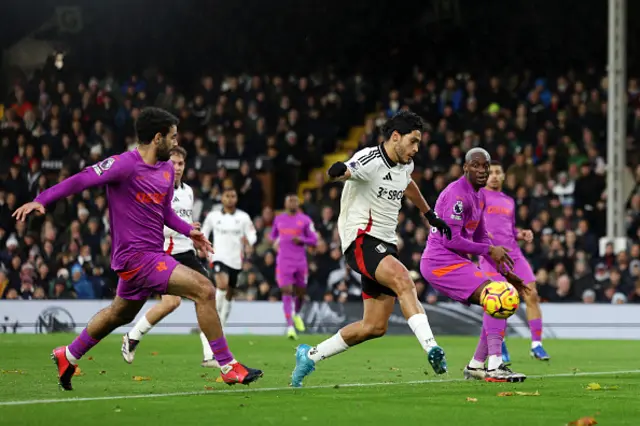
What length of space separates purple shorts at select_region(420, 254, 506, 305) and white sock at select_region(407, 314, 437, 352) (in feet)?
3.75

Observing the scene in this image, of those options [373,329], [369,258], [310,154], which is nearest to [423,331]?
[373,329]

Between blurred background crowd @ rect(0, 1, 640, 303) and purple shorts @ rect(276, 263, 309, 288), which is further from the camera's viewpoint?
blurred background crowd @ rect(0, 1, 640, 303)

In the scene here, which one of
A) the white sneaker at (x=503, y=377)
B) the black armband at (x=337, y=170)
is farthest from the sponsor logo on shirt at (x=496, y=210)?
the black armband at (x=337, y=170)

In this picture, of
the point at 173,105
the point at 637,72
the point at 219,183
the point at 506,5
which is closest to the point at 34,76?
the point at 173,105

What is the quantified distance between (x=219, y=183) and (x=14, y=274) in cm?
500

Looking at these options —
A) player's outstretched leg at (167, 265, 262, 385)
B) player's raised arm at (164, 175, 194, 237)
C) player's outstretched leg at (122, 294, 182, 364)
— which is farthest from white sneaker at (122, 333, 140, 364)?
player's outstretched leg at (167, 265, 262, 385)

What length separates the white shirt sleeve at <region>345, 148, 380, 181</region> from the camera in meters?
9.90

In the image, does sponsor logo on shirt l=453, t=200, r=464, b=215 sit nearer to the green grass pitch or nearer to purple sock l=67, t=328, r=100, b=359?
the green grass pitch

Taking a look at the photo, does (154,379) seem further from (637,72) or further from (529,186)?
(637,72)

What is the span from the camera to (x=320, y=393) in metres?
9.62

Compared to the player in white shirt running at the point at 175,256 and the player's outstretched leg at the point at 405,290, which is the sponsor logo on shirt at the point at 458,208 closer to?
the player's outstretched leg at the point at 405,290

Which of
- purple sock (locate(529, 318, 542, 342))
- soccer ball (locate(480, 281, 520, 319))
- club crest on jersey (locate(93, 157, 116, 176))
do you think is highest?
club crest on jersey (locate(93, 157, 116, 176))

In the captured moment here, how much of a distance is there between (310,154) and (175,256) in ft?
47.9

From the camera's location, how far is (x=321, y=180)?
1069 inches
